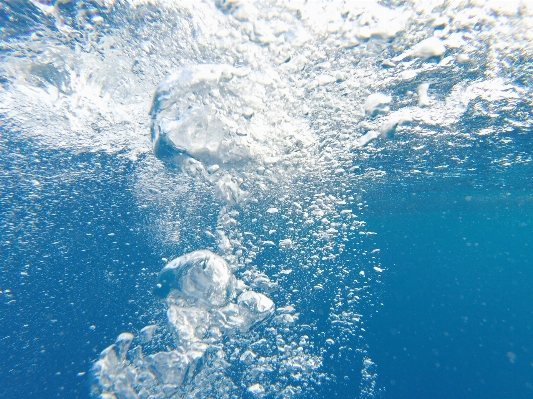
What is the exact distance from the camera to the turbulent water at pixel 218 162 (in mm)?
4273

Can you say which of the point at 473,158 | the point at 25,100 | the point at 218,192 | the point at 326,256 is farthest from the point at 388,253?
the point at 25,100

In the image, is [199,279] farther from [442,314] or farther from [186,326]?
[442,314]

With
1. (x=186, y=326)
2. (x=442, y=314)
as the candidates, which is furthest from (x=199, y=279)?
(x=442, y=314)

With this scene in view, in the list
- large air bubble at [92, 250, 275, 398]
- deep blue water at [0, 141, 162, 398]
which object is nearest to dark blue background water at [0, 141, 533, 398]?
deep blue water at [0, 141, 162, 398]

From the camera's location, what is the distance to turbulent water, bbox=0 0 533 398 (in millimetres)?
4273

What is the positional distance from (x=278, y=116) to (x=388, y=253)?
101 ft

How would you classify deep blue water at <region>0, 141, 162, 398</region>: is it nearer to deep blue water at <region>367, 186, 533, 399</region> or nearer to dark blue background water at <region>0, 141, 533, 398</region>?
dark blue background water at <region>0, 141, 533, 398</region>

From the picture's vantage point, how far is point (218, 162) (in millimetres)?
7273

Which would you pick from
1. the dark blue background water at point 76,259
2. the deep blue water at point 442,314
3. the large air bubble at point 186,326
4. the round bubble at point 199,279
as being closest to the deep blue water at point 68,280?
the dark blue background water at point 76,259

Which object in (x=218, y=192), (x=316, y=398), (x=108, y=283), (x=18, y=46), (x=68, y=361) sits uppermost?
(x=18, y=46)

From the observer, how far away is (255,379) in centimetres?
1032

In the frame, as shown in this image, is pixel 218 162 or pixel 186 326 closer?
pixel 218 162

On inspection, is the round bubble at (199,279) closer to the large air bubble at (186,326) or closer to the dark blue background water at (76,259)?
the large air bubble at (186,326)

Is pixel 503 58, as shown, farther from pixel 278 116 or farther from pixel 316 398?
pixel 316 398
